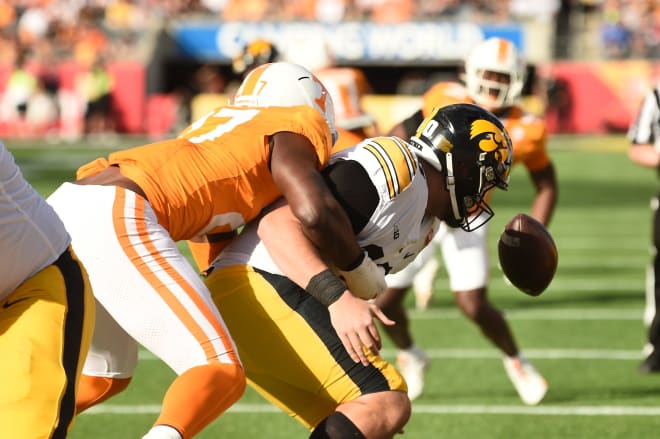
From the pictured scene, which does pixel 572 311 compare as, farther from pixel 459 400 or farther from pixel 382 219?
pixel 382 219

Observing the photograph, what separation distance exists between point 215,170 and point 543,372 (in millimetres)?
3467

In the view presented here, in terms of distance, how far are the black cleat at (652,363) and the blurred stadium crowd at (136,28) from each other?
66.9 ft

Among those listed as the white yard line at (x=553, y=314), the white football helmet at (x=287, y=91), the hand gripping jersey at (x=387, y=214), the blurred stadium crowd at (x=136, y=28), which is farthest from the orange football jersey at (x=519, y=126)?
the blurred stadium crowd at (x=136, y=28)

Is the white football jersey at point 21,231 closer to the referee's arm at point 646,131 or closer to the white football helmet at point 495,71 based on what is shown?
the white football helmet at point 495,71

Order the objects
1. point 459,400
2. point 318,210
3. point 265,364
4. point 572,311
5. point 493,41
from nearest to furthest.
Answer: point 318,210 < point 265,364 < point 459,400 < point 493,41 < point 572,311

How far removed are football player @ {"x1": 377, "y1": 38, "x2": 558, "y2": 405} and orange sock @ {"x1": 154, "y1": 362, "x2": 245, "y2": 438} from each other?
2772mm

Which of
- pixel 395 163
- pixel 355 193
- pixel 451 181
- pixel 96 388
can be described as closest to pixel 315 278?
pixel 355 193

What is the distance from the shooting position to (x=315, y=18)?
28.3m

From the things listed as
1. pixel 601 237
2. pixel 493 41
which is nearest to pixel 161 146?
pixel 493 41

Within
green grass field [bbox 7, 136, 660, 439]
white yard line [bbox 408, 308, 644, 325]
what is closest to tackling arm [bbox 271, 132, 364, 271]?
green grass field [bbox 7, 136, 660, 439]

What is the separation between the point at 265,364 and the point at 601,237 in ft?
30.0

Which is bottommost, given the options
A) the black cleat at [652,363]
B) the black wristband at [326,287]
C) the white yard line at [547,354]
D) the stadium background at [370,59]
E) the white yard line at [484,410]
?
the stadium background at [370,59]

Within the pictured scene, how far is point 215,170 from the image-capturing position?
11.5 feet

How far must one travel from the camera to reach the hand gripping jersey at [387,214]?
3.48m
